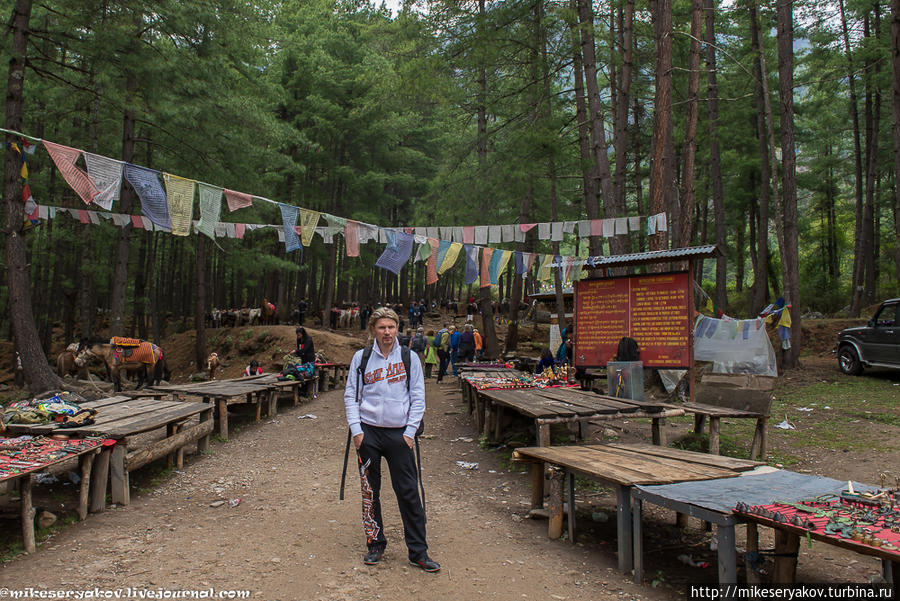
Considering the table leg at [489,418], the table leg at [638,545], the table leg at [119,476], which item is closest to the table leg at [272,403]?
the table leg at [489,418]

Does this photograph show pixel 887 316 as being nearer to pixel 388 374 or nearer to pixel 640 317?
pixel 640 317

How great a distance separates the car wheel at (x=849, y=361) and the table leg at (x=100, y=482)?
14990 millimetres

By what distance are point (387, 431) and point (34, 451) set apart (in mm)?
2962

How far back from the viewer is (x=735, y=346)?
1237 centimetres

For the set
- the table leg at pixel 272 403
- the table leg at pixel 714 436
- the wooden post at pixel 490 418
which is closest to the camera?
the table leg at pixel 714 436

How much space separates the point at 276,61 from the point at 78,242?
9.22m

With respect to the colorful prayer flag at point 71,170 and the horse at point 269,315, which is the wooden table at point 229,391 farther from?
the horse at point 269,315

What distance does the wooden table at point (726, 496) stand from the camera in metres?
3.06

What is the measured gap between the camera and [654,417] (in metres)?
6.17

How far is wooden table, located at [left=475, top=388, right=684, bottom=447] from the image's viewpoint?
5.77 meters

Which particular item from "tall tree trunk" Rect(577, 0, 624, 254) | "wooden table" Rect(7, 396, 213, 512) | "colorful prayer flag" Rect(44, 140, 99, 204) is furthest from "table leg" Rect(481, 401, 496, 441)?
"colorful prayer flag" Rect(44, 140, 99, 204)

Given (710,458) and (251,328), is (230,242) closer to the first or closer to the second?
(251,328)

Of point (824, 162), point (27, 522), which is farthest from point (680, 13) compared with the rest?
point (27, 522)

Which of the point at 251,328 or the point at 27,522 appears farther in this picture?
the point at 251,328
